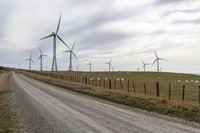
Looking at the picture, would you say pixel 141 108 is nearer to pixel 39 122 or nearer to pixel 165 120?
pixel 165 120

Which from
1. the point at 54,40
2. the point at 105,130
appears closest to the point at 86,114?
the point at 105,130

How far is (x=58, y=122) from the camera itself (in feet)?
57.5

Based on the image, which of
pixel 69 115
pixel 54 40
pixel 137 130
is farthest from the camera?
pixel 54 40

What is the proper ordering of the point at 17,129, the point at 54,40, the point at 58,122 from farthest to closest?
the point at 54,40 → the point at 58,122 → the point at 17,129

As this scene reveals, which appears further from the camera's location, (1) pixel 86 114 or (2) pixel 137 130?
(1) pixel 86 114

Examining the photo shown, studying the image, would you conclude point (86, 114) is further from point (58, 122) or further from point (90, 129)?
point (90, 129)

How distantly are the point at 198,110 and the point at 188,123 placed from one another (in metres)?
3.75

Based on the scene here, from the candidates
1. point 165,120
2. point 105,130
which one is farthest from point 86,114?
point 105,130

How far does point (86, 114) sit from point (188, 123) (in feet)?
18.4

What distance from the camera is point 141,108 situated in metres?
24.0

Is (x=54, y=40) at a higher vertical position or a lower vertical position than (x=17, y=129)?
higher

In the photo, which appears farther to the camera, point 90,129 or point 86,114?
point 86,114

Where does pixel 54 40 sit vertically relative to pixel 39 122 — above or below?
above

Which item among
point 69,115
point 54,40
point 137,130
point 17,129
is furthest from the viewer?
point 54,40
